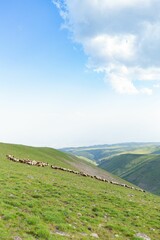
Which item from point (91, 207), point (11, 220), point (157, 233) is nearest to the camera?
point (11, 220)

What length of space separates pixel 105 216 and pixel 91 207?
241cm

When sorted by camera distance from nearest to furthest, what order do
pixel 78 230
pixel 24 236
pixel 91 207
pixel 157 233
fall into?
pixel 24 236, pixel 78 230, pixel 157 233, pixel 91 207

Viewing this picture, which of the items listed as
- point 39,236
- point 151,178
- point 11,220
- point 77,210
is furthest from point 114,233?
point 151,178

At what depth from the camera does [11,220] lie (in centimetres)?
1850

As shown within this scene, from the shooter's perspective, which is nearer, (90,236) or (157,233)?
(90,236)

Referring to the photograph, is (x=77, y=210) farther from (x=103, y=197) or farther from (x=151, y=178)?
(x=151, y=178)

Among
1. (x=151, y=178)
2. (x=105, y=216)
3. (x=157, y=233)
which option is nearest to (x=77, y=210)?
(x=105, y=216)

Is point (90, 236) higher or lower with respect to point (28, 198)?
lower

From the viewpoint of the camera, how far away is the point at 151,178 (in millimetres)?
180875

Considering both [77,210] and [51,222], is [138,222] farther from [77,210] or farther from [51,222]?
[51,222]

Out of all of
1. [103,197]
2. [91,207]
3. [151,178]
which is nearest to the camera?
[91,207]

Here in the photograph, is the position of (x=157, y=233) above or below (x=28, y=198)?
below

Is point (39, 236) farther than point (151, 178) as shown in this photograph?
No

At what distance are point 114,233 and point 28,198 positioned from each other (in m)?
9.01
